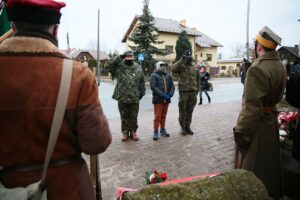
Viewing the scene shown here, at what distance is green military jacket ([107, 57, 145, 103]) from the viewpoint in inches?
228

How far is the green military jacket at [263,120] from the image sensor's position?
109 inches

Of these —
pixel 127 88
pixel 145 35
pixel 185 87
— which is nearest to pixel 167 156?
pixel 127 88

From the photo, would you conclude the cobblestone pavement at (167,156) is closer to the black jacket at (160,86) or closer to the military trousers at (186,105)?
the military trousers at (186,105)

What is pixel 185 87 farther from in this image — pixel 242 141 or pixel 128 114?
pixel 242 141

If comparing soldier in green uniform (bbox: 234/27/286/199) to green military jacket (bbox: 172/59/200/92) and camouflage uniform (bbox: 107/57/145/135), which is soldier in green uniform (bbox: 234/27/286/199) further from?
green military jacket (bbox: 172/59/200/92)

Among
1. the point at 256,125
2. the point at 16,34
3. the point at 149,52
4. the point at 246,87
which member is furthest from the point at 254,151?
the point at 149,52

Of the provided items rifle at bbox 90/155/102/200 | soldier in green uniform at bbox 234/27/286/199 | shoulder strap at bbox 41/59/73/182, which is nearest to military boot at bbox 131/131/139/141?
soldier in green uniform at bbox 234/27/286/199

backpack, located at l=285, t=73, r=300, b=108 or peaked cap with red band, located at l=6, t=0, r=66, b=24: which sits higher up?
peaked cap with red band, located at l=6, t=0, r=66, b=24

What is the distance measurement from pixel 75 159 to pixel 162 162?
10.6ft

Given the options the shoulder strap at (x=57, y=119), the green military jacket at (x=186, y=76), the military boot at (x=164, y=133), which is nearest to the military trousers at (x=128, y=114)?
the military boot at (x=164, y=133)

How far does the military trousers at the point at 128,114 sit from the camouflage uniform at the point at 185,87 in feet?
4.13

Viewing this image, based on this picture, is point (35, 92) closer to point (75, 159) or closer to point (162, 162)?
point (75, 159)

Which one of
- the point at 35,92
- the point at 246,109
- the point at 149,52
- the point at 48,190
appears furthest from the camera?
the point at 149,52

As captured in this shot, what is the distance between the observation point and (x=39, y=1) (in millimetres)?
1460
